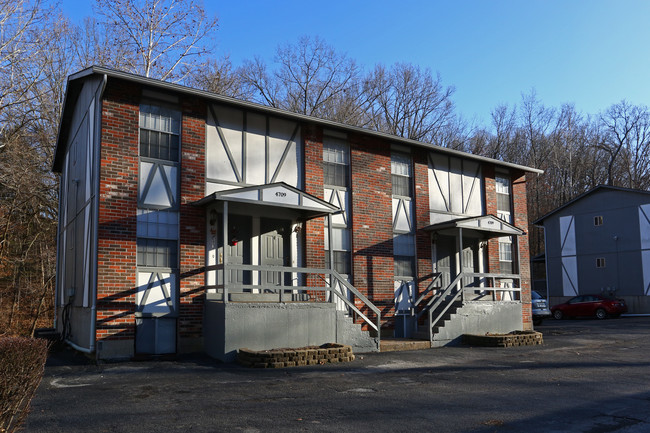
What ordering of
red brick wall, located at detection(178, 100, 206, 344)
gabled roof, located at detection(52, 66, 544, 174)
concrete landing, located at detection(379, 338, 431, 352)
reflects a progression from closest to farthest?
gabled roof, located at detection(52, 66, 544, 174) < red brick wall, located at detection(178, 100, 206, 344) < concrete landing, located at detection(379, 338, 431, 352)

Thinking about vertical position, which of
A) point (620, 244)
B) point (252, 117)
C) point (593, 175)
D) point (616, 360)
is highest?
point (593, 175)

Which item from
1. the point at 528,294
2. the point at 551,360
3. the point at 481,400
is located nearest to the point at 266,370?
the point at 481,400

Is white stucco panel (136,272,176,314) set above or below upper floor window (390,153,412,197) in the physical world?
below

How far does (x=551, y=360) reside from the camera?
41.5 feet

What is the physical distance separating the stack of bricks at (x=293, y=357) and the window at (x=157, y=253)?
2.75 m

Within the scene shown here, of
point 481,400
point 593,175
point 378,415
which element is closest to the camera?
point 378,415

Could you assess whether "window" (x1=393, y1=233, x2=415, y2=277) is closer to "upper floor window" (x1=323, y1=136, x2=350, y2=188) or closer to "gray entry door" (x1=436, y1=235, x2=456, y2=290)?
"gray entry door" (x1=436, y1=235, x2=456, y2=290)

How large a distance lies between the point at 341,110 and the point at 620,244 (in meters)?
17.5

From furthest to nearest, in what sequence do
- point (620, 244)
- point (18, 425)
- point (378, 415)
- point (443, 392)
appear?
1. point (620, 244)
2. point (443, 392)
3. point (378, 415)
4. point (18, 425)

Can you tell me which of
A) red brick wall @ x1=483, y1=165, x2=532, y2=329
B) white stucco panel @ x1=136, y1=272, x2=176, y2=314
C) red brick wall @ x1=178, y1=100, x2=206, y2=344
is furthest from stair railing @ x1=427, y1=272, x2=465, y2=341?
white stucco panel @ x1=136, y1=272, x2=176, y2=314

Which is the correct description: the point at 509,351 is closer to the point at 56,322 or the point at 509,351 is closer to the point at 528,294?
the point at 528,294

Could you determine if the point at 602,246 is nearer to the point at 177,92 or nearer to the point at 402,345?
the point at 402,345

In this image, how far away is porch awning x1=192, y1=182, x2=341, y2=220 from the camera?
12.5m

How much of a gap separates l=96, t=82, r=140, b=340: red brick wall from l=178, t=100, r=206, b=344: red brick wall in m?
1.08
